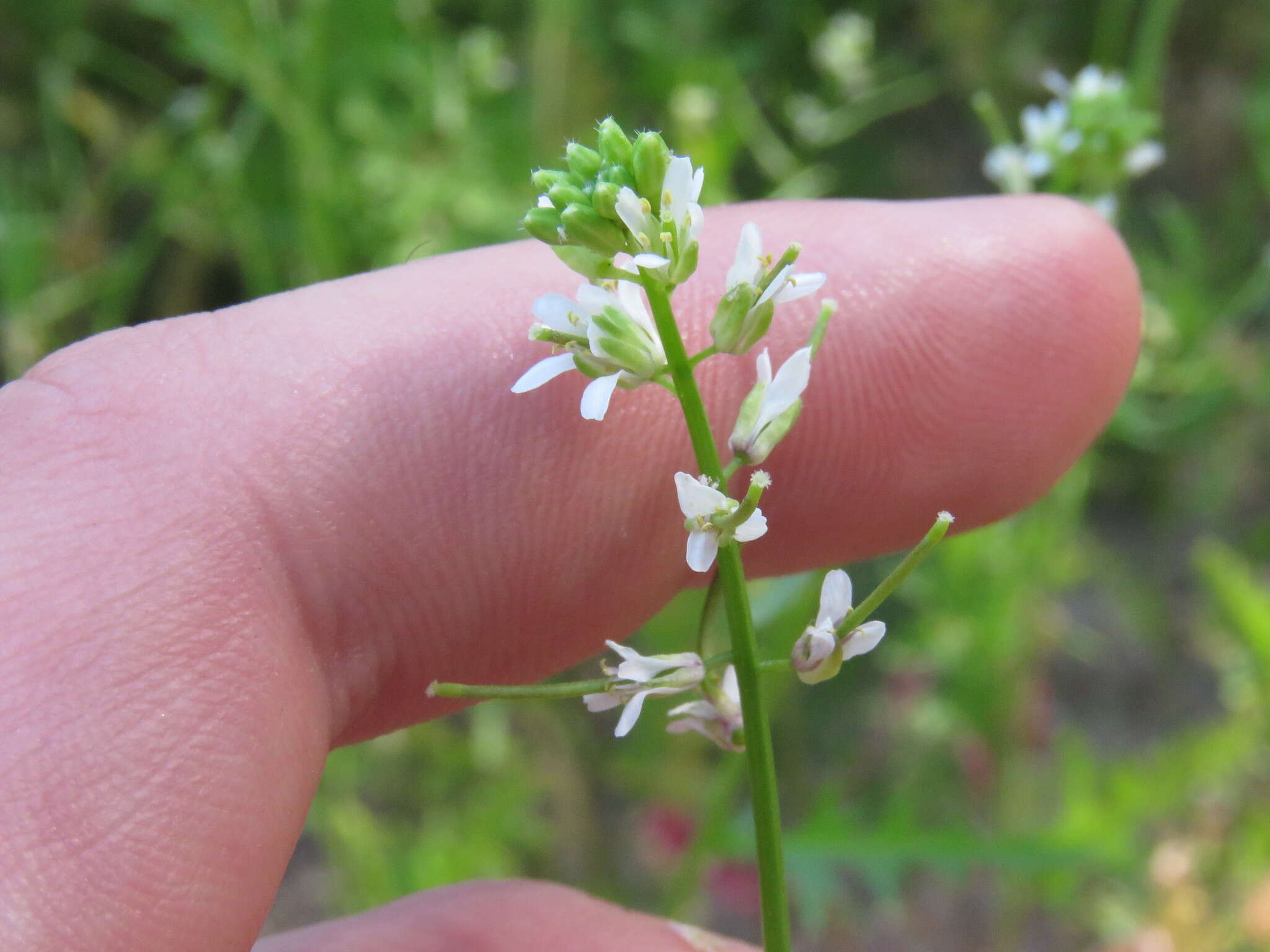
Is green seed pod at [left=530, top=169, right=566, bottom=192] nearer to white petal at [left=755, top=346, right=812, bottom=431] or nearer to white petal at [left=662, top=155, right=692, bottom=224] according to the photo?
white petal at [left=662, top=155, right=692, bottom=224]

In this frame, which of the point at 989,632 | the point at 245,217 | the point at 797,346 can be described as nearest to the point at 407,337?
the point at 797,346

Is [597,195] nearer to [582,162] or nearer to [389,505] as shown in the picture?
[582,162]

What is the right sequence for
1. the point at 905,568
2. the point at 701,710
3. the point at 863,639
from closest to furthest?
1. the point at 905,568
2. the point at 863,639
3. the point at 701,710

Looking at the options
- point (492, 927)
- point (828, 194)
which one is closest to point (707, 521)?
point (492, 927)

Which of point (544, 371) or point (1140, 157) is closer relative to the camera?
point (544, 371)

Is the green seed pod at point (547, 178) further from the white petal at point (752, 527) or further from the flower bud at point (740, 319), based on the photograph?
the white petal at point (752, 527)

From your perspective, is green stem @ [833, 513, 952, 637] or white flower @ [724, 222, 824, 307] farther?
white flower @ [724, 222, 824, 307]

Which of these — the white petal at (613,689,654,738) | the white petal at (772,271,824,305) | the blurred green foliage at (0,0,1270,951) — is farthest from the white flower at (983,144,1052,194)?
the white petal at (613,689,654,738)

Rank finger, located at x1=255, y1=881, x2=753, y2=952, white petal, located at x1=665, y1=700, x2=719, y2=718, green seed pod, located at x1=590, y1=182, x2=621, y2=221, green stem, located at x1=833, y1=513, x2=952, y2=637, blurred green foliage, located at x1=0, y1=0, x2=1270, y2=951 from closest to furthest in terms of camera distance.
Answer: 1. green stem, located at x1=833, y1=513, x2=952, y2=637
2. green seed pod, located at x1=590, y1=182, x2=621, y2=221
3. white petal, located at x1=665, y1=700, x2=719, y2=718
4. finger, located at x1=255, y1=881, x2=753, y2=952
5. blurred green foliage, located at x1=0, y1=0, x2=1270, y2=951
